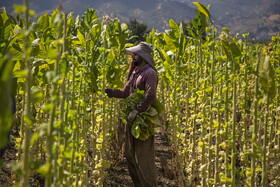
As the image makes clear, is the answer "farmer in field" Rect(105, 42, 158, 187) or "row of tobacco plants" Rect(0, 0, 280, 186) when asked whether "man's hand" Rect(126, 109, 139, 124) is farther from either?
"row of tobacco plants" Rect(0, 0, 280, 186)

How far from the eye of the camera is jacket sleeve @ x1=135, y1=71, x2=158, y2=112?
294 cm

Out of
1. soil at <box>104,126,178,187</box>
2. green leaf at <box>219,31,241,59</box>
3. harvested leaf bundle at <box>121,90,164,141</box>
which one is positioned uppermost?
green leaf at <box>219,31,241,59</box>

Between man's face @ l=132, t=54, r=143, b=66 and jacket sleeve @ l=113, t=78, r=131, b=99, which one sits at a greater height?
man's face @ l=132, t=54, r=143, b=66

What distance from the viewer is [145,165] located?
10.1ft

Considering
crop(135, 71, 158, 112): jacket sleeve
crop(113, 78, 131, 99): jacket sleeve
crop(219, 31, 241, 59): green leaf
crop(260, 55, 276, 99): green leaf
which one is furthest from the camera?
crop(113, 78, 131, 99): jacket sleeve

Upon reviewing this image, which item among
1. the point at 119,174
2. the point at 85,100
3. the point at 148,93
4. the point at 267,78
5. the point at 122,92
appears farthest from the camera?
the point at 119,174

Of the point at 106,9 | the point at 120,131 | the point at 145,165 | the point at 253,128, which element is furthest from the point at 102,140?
the point at 106,9

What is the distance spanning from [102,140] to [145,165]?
667 millimetres

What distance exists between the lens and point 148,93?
2.94m

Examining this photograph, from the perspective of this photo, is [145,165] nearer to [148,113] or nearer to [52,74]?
[148,113]

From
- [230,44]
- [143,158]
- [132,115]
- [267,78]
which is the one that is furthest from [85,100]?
[267,78]

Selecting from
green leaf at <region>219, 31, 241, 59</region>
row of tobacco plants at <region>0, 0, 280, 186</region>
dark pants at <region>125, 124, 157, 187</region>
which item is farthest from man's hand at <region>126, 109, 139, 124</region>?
green leaf at <region>219, 31, 241, 59</region>

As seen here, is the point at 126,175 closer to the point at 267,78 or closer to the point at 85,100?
the point at 85,100

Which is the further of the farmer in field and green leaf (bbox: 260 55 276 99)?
the farmer in field
